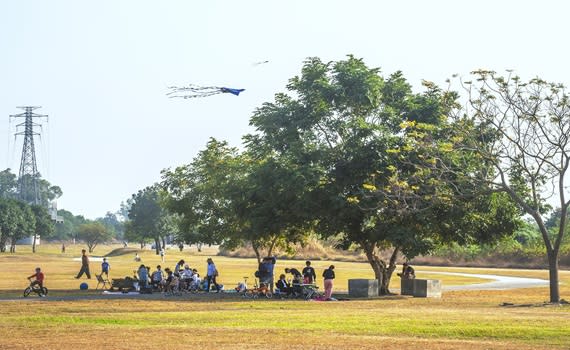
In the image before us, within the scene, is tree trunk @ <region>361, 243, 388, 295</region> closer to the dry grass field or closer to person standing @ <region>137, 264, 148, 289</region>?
the dry grass field

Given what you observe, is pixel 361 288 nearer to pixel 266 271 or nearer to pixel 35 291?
pixel 266 271

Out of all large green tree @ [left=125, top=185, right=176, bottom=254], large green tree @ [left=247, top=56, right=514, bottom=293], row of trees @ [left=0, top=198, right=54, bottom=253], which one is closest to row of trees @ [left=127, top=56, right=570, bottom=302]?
large green tree @ [left=247, top=56, right=514, bottom=293]

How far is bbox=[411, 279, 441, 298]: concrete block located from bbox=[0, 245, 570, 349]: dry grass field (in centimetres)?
380

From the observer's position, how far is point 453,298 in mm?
47094

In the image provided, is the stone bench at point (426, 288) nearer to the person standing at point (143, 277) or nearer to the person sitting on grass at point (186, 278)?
the person sitting on grass at point (186, 278)

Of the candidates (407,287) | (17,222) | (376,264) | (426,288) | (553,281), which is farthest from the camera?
(17,222)

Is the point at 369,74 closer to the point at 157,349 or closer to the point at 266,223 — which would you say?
the point at 266,223

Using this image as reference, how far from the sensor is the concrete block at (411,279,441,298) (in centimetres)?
4891

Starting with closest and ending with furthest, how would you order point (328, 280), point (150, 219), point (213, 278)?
1. point (328, 280)
2. point (213, 278)
3. point (150, 219)

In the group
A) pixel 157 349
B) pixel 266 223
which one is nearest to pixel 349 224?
pixel 266 223

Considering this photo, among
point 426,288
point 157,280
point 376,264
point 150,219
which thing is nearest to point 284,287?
point 157,280

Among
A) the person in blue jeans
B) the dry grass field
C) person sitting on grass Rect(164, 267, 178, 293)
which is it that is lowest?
the dry grass field

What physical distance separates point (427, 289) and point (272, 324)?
69.4 ft

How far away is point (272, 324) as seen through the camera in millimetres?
29359
